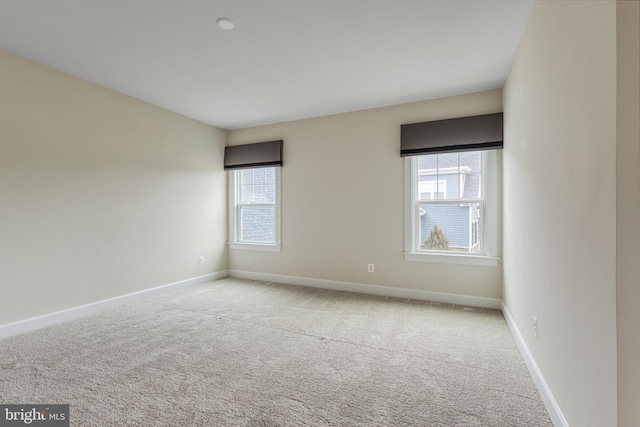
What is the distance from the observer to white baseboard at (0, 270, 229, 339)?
2633 mm

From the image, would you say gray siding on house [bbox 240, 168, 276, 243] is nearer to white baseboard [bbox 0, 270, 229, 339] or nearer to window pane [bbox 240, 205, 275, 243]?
window pane [bbox 240, 205, 275, 243]

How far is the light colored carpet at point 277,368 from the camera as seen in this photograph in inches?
63.9

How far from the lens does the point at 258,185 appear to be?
4.89 metres

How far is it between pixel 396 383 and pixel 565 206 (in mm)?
1441

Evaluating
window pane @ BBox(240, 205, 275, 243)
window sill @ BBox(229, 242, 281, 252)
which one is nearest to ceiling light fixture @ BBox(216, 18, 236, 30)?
window pane @ BBox(240, 205, 275, 243)

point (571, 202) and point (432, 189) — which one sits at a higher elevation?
point (432, 189)

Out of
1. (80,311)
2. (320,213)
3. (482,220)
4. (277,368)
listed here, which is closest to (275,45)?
(320,213)

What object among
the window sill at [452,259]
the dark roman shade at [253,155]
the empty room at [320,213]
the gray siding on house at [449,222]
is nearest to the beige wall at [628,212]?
the empty room at [320,213]

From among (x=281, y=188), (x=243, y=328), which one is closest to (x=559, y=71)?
(x=243, y=328)

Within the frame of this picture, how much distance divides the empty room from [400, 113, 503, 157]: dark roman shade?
0.02 meters

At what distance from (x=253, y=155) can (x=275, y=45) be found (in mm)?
2368

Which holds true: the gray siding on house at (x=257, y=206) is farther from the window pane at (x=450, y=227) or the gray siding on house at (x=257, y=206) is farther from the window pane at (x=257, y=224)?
the window pane at (x=450, y=227)

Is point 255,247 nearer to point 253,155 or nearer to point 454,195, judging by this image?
point 253,155

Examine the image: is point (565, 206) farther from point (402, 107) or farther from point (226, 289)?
point (226, 289)
